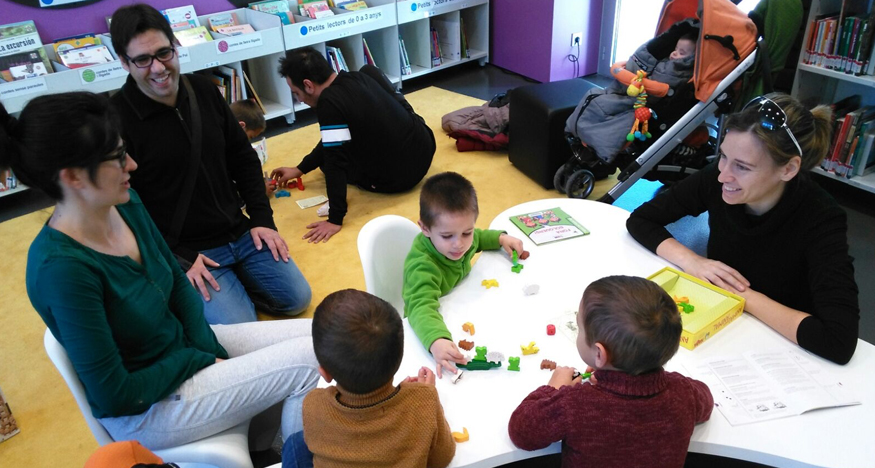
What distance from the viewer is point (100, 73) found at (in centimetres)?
365

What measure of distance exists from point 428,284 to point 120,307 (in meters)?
0.72

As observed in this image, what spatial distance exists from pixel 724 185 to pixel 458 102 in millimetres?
3446

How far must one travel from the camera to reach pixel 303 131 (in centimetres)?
450

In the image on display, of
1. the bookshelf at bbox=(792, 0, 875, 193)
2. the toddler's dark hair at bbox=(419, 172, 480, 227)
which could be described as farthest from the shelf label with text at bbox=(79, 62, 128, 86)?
the bookshelf at bbox=(792, 0, 875, 193)

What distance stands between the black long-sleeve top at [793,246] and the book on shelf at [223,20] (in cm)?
353

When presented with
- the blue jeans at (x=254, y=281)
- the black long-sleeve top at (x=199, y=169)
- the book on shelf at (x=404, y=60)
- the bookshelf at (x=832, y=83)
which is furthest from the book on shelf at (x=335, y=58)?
the bookshelf at (x=832, y=83)

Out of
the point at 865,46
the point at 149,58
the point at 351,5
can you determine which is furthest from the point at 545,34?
the point at 149,58

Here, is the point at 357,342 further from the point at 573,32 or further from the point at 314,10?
the point at 573,32

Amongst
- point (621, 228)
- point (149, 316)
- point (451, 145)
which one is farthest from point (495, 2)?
point (149, 316)

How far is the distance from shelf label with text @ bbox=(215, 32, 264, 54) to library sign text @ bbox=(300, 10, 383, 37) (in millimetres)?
349

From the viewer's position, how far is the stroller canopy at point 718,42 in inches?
112

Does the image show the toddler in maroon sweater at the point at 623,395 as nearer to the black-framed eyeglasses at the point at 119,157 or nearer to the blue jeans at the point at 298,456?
the blue jeans at the point at 298,456

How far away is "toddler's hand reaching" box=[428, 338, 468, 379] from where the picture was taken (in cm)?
133

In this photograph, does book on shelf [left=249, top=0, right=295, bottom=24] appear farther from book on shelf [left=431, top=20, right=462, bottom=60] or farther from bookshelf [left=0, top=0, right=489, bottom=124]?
book on shelf [left=431, top=20, right=462, bottom=60]
